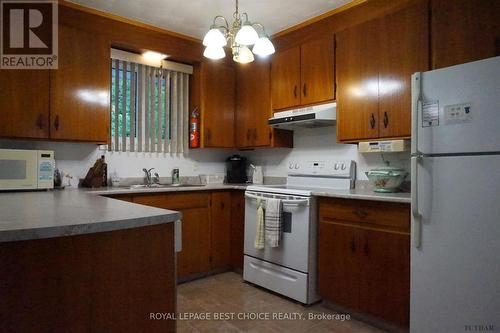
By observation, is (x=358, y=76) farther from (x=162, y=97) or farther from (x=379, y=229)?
(x=162, y=97)

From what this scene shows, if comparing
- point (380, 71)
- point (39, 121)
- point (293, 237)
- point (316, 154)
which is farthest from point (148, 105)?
point (380, 71)

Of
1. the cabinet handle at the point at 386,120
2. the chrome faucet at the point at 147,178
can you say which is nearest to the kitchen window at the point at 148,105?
the chrome faucet at the point at 147,178

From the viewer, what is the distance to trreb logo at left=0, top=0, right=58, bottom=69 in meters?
2.39

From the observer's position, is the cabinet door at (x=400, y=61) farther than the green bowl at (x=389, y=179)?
No

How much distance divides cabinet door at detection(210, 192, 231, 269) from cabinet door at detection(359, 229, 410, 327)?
1500mm

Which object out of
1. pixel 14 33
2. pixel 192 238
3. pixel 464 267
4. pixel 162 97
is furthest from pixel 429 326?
pixel 14 33

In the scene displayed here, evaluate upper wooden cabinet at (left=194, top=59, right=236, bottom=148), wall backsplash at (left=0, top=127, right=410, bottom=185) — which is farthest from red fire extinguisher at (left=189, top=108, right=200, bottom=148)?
wall backsplash at (left=0, top=127, right=410, bottom=185)

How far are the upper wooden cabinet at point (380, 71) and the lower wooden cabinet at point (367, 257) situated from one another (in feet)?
2.11

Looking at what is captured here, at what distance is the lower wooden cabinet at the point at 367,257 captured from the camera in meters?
2.00

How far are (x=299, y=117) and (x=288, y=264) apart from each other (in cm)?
130

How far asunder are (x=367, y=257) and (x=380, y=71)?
4.65 ft

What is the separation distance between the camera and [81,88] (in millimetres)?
2701

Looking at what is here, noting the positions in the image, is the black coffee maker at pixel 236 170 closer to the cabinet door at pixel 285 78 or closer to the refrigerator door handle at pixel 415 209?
the cabinet door at pixel 285 78

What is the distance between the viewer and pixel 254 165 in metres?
3.93
